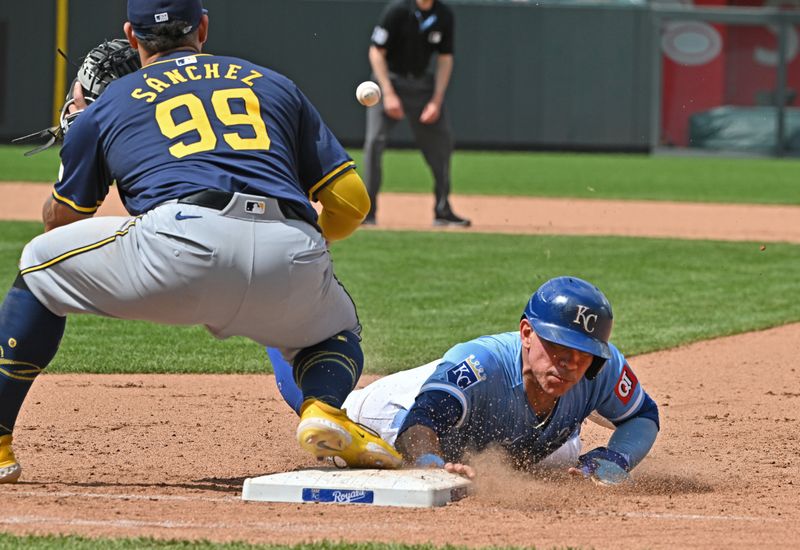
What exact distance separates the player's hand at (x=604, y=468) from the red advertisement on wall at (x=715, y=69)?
2277 cm

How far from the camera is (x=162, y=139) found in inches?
145

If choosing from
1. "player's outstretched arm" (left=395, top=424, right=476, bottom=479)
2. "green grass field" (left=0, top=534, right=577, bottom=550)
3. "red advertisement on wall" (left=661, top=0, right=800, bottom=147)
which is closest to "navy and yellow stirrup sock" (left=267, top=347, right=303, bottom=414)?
"player's outstretched arm" (left=395, top=424, right=476, bottom=479)

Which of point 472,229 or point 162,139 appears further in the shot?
point 472,229

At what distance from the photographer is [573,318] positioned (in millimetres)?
3889

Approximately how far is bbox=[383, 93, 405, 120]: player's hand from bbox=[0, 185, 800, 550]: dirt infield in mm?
4764

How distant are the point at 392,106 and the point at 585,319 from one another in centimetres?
773

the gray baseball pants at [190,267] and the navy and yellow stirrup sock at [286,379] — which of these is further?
the navy and yellow stirrup sock at [286,379]

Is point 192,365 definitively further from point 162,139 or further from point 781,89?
point 781,89

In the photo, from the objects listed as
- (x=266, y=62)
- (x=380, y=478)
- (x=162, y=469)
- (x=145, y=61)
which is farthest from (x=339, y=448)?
(x=266, y=62)

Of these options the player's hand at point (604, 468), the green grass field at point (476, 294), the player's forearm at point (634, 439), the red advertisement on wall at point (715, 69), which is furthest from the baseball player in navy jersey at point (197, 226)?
the red advertisement on wall at point (715, 69)

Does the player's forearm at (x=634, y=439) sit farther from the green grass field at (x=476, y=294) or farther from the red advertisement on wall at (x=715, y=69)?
the red advertisement on wall at (x=715, y=69)

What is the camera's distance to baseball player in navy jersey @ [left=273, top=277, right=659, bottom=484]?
3945 mm

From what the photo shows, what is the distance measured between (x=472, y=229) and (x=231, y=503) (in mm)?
8790

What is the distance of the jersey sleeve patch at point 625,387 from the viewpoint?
4.29 meters
